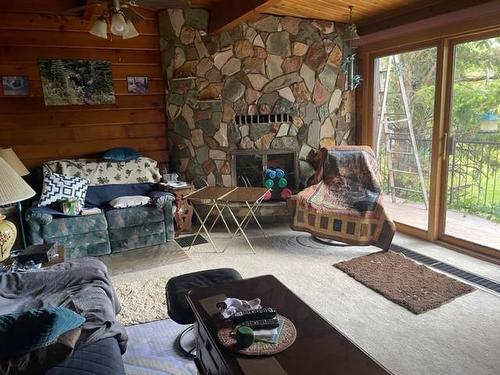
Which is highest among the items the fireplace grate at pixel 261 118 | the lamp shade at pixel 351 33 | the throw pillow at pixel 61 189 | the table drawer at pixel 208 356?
the lamp shade at pixel 351 33

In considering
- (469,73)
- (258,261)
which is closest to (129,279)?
(258,261)

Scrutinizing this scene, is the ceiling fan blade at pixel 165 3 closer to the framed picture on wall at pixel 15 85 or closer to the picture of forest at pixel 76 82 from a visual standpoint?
the picture of forest at pixel 76 82

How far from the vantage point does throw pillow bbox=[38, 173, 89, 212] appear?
3.57 meters

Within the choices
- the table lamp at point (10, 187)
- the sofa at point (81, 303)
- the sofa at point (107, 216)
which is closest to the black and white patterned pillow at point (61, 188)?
the sofa at point (107, 216)

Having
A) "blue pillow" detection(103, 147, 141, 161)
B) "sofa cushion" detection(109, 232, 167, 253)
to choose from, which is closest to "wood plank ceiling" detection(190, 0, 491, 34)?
"blue pillow" detection(103, 147, 141, 161)

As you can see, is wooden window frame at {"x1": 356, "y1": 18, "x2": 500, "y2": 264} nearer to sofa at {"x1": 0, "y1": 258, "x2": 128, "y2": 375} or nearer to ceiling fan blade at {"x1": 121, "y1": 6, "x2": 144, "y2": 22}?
ceiling fan blade at {"x1": 121, "y1": 6, "x2": 144, "y2": 22}

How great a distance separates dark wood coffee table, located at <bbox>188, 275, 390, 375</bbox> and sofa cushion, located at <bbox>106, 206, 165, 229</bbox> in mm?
1988

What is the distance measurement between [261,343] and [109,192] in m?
3.04

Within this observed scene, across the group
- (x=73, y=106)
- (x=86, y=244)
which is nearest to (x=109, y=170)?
(x=73, y=106)

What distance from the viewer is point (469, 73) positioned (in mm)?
3424

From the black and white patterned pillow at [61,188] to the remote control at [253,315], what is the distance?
2631 mm

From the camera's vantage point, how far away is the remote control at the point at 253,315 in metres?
1.57

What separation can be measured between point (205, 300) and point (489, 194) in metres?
3.08

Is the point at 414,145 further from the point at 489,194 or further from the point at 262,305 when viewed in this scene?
the point at 262,305
